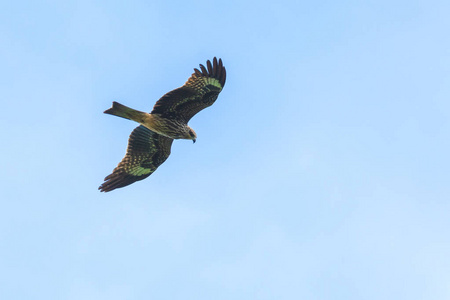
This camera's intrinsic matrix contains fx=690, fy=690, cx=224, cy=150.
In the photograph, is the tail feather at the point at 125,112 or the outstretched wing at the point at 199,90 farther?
the outstretched wing at the point at 199,90

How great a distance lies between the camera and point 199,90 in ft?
58.4

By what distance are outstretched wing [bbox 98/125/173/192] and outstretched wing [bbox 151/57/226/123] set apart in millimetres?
1578

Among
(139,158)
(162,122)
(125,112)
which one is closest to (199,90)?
(162,122)

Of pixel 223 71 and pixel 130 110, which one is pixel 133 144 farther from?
pixel 223 71

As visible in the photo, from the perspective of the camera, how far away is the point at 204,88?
17.8m

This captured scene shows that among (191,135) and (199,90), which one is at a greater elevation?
(199,90)

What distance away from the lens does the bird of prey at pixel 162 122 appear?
58.1ft

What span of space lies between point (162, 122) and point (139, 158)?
1939 mm

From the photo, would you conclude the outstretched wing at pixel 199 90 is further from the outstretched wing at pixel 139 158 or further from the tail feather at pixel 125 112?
the outstretched wing at pixel 139 158

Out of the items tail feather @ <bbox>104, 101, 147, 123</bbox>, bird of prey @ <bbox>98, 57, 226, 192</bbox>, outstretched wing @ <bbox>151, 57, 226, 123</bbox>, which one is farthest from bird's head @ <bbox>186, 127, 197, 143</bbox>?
tail feather @ <bbox>104, 101, 147, 123</bbox>

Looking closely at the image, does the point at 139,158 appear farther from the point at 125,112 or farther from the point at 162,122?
the point at 125,112

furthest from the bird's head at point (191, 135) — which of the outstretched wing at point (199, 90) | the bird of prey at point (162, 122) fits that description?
the outstretched wing at point (199, 90)

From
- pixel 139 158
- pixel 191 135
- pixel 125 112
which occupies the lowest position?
pixel 191 135

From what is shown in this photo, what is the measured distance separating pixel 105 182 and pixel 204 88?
4162 millimetres
